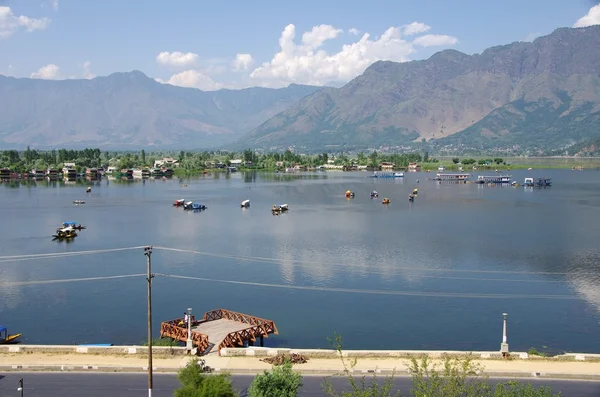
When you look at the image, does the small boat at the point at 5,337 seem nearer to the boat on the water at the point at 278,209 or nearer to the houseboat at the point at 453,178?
the boat on the water at the point at 278,209

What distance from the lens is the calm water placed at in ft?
119

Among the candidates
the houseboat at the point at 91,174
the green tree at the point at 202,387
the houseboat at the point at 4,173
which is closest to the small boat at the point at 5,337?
the green tree at the point at 202,387

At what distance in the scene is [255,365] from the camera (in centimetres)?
2527

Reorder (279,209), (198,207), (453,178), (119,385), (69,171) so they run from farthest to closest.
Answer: (69,171) → (453,178) → (198,207) → (279,209) → (119,385)

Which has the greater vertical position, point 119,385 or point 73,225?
point 73,225

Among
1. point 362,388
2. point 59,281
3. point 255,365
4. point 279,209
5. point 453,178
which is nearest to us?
point 362,388

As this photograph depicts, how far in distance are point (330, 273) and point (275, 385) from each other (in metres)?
32.2

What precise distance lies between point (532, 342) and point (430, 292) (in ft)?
37.0

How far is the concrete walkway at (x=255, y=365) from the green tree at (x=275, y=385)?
203 inches

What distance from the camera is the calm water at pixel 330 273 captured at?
1433 inches

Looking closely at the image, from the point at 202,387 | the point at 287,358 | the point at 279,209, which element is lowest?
the point at 287,358

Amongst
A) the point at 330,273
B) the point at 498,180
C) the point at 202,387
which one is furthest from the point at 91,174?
the point at 202,387

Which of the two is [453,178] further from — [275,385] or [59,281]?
[275,385]

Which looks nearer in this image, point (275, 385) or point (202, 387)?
point (202, 387)
